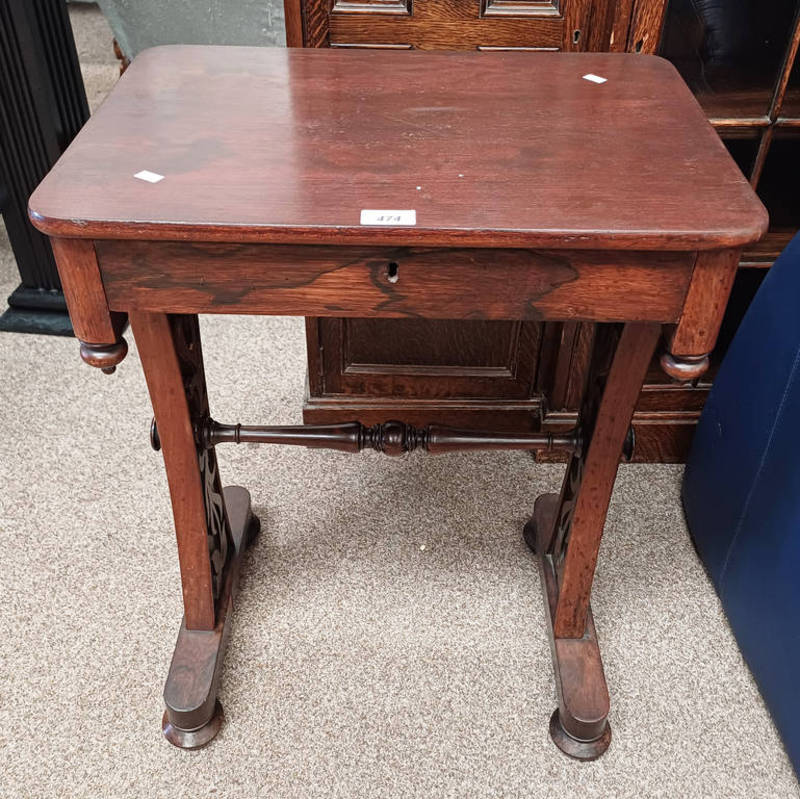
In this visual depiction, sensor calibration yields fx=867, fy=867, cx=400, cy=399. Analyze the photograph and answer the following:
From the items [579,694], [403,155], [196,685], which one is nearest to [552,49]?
[403,155]

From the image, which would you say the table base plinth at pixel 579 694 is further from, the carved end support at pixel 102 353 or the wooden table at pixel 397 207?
the carved end support at pixel 102 353

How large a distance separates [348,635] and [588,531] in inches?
19.7

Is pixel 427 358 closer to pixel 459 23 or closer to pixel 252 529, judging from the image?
pixel 252 529

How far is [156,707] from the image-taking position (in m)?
1.49

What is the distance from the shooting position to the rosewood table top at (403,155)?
94cm

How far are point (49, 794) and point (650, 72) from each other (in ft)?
4.77

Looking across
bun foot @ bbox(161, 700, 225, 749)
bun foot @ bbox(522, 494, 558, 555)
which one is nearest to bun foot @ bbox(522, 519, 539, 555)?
bun foot @ bbox(522, 494, 558, 555)

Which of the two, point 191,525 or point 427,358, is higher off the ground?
point 191,525

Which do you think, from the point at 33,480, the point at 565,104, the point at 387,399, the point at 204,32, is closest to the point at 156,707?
the point at 33,480

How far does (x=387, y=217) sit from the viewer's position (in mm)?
942

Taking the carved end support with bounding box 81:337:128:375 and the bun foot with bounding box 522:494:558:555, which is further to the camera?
the bun foot with bounding box 522:494:558:555

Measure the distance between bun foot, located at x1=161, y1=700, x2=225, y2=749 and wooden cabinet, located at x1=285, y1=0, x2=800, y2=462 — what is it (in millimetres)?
759

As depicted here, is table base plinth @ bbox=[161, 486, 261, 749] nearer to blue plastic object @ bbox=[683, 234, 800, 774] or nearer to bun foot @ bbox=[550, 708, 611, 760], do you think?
bun foot @ bbox=[550, 708, 611, 760]

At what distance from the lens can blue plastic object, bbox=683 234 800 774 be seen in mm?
1411
